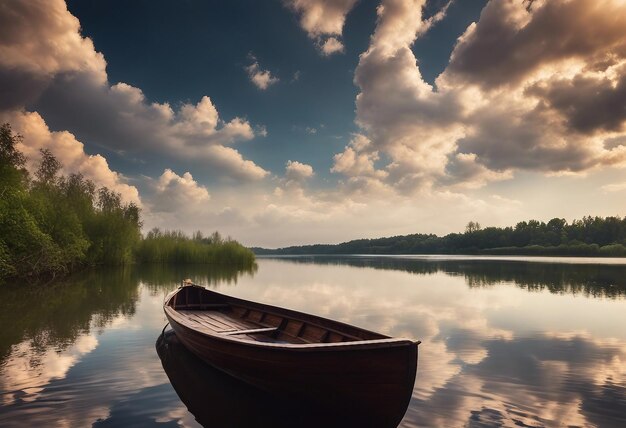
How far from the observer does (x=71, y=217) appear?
33406 mm

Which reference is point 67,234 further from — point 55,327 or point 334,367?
point 334,367

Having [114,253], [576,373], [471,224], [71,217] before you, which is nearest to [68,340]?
[576,373]

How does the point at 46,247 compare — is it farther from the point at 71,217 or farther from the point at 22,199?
the point at 71,217

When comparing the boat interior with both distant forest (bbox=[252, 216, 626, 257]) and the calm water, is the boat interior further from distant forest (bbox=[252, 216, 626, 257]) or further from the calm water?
distant forest (bbox=[252, 216, 626, 257])

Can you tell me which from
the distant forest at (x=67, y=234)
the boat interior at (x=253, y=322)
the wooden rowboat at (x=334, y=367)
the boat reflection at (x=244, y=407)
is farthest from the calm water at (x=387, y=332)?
the distant forest at (x=67, y=234)

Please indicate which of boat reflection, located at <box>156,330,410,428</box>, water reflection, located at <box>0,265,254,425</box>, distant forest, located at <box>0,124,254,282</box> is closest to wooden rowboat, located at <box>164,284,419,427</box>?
boat reflection, located at <box>156,330,410,428</box>

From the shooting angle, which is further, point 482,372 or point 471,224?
point 471,224

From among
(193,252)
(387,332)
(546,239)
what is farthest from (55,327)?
(546,239)

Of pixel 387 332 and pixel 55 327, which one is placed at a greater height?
pixel 55 327

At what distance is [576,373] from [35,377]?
12.5 metres

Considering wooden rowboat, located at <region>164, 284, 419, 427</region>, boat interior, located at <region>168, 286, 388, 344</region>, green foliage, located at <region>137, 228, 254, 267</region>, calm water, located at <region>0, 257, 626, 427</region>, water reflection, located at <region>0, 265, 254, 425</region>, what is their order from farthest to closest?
green foliage, located at <region>137, 228, 254, 267</region>, boat interior, located at <region>168, 286, 388, 344</region>, water reflection, located at <region>0, 265, 254, 425</region>, calm water, located at <region>0, 257, 626, 427</region>, wooden rowboat, located at <region>164, 284, 419, 427</region>

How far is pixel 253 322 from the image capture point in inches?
436

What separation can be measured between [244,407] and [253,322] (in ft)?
14.7

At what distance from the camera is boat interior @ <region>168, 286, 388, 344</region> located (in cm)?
782
